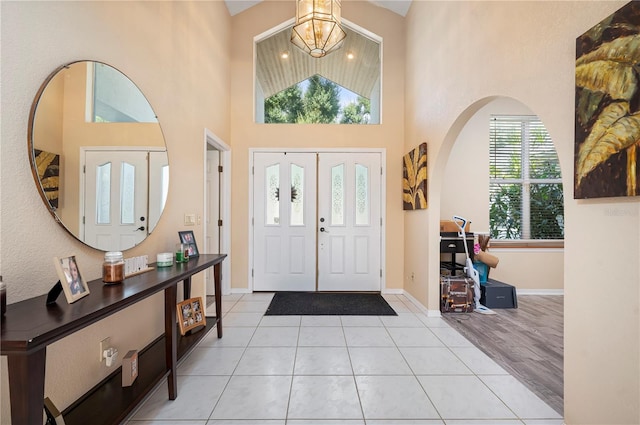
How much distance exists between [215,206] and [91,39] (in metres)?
2.69

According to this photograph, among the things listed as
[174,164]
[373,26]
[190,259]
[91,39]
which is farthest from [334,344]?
[373,26]

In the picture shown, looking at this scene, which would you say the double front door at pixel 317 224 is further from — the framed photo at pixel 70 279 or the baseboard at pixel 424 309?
the framed photo at pixel 70 279

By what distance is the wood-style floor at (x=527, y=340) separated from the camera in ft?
6.76

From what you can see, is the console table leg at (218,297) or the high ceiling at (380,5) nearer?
the console table leg at (218,297)

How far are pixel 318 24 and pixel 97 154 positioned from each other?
2.25 metres

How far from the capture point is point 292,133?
4.37 meters

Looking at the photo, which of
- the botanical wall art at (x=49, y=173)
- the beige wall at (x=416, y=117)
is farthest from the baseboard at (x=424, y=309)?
the botanical wall art at (x=49, y=173)

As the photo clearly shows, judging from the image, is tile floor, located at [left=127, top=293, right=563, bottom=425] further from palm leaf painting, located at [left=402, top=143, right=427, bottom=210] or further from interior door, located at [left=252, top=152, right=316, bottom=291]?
palm leaf painting, located at [left=402, top=143, right=427, bottom=210]

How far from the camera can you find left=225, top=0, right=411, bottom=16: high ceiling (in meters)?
4.14

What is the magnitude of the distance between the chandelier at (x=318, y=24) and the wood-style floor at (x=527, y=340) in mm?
3365

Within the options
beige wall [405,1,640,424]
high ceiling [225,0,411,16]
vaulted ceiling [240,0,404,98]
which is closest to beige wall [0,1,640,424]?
beige wall [405,1,640,424]

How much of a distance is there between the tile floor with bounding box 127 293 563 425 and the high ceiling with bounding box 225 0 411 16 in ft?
14.9

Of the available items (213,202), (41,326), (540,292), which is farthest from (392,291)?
(41,326)

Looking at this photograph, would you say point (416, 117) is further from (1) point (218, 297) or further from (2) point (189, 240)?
(1) point (218, 297)
